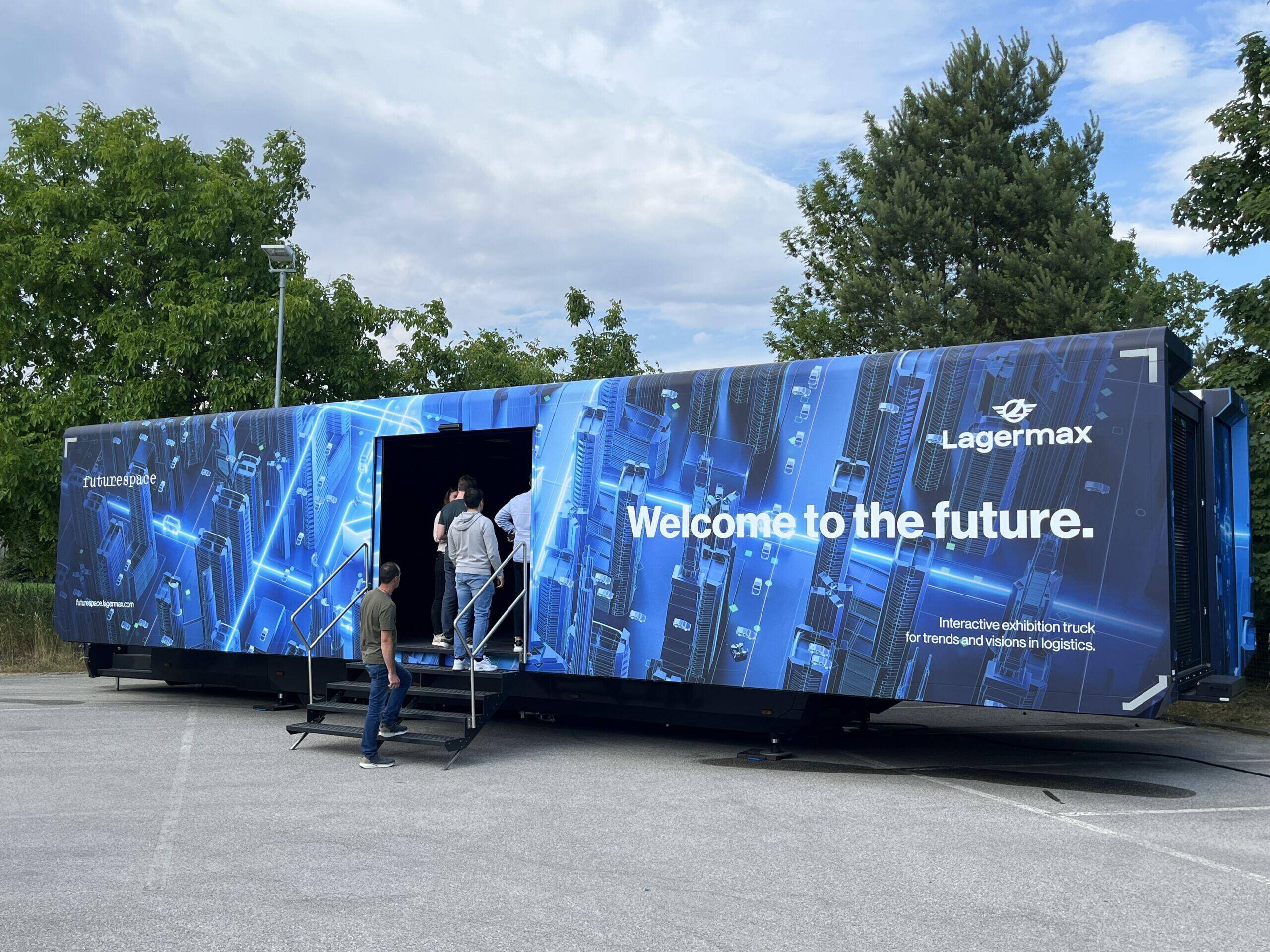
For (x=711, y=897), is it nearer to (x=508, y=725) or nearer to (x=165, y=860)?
Result: (x=165, y=860)

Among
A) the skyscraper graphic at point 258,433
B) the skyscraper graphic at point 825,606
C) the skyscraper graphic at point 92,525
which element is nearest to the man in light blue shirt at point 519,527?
the skyscraper graphic at point 825,606

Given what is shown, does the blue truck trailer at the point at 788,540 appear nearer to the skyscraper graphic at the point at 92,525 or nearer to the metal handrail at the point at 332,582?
the metal handrail at the point at 332,582

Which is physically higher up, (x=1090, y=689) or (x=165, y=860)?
(x=1090, y=689)

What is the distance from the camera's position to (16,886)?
515cm

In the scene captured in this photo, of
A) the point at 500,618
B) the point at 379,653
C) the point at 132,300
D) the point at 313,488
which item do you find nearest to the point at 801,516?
the point at 500,618

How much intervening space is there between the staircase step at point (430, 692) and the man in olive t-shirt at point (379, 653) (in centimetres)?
43

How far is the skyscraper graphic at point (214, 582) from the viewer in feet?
37.4

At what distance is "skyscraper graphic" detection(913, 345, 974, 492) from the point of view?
25.6 ft

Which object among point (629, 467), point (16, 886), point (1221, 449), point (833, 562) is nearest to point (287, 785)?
point (16, 886)

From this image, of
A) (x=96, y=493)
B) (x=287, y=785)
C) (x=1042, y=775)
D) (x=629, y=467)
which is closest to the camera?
(x=287, y=785)

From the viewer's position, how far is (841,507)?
815 centimetres

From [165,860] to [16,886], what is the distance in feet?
2.28

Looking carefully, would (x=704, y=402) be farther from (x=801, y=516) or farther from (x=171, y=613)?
(x=171, y=613)

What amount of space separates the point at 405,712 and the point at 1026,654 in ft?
15.8
